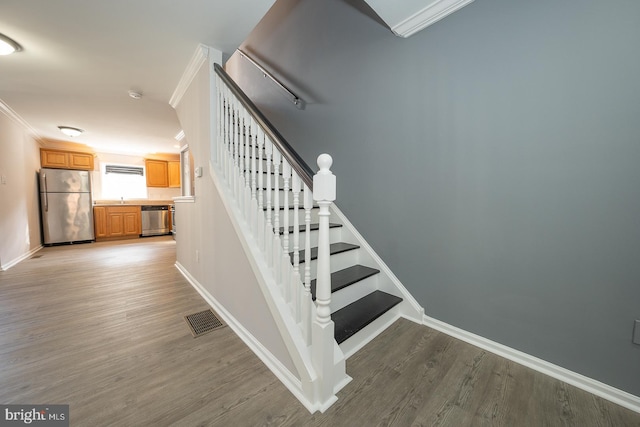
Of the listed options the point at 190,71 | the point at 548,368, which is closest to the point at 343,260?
the point at 548,368

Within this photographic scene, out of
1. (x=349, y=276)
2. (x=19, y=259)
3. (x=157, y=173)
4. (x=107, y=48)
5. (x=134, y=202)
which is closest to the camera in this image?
(x=349, y=276)

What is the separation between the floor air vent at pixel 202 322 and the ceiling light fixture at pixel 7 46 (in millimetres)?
2674

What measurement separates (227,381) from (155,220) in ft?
21.0

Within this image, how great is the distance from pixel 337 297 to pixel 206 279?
1.43m

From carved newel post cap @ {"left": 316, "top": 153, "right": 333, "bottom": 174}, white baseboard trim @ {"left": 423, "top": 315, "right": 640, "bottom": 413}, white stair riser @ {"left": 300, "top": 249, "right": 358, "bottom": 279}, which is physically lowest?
white baseboard trim @ {"left": 423, "top": 315, "right": 640, "bottom": 413}

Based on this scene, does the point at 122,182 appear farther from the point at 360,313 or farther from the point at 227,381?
the point at 360,313

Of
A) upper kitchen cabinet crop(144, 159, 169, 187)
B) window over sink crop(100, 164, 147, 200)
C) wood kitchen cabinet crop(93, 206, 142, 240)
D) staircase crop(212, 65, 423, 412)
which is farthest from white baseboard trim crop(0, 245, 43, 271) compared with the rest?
staircase crop(212, 65, 423, 412)

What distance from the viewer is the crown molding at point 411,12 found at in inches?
58.4

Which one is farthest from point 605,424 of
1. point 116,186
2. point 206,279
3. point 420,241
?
point 116,186

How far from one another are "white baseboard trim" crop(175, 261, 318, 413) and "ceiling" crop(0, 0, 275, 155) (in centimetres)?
228

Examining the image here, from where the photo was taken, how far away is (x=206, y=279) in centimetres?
233

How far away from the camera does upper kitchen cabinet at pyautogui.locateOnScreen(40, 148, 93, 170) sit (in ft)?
16.4

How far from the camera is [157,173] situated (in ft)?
21.5

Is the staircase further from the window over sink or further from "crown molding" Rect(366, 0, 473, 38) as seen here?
the window over sink
